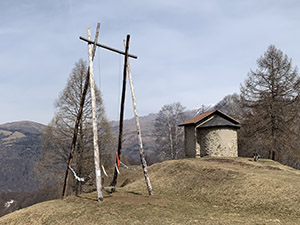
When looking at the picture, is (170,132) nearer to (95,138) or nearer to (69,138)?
(69,138)

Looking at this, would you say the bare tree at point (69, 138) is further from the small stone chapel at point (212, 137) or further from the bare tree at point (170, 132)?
the bare tree at point (170, 132)

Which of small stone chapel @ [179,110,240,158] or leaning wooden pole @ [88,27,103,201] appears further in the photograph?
small stone chapel @ [179,110,240,158]

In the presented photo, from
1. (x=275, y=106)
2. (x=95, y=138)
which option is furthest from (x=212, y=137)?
(x=95, y=138)

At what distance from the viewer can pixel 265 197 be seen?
559 inches

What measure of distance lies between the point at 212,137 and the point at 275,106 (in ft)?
28.3

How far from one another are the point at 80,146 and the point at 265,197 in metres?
16.1

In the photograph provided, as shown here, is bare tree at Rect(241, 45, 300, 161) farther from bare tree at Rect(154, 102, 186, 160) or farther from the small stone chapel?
bare tree at Rect(154, 102, 186, 160)

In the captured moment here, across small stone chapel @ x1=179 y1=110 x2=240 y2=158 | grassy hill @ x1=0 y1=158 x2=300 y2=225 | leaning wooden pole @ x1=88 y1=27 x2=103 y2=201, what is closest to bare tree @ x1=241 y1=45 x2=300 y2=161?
small stone chapel @ x1=179 y1=110 x2=240 y2=158

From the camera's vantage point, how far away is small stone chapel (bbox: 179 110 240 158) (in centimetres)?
2811

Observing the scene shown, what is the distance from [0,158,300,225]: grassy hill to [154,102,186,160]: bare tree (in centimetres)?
2793

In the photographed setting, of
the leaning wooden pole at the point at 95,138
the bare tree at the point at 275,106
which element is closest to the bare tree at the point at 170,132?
the bare tree at the point at 275,106

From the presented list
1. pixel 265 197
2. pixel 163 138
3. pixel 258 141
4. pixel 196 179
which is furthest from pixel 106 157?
pixel 163 138

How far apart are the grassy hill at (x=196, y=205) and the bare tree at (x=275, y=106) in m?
14.2

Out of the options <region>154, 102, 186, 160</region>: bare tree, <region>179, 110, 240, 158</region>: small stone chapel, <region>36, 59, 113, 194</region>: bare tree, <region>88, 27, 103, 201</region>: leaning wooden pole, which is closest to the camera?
<region>88, 27, 103, 201</region>: leaning wooden pole
